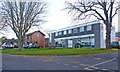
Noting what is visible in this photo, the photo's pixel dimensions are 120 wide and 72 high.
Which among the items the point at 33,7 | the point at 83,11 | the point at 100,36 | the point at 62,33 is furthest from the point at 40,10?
the point at 62,33

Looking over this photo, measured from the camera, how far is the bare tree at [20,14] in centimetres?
4175

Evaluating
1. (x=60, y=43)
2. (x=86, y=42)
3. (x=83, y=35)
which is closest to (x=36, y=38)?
(x=60, y=43)

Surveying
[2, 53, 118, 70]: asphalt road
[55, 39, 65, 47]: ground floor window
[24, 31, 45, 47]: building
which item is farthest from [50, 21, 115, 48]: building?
[2, 53, 118, 70]: asphalt road

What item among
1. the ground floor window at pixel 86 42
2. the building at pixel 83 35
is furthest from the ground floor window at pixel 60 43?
the ground floor window at pixel 86 42

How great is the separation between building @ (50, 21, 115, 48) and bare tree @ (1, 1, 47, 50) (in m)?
17.2

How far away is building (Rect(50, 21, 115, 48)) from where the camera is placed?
57.4m

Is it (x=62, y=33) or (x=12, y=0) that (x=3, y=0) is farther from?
(x=62, y=33)

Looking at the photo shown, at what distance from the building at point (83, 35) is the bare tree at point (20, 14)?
17.2 meters

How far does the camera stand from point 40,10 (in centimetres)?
4316

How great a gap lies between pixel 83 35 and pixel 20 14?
27435 millimetres

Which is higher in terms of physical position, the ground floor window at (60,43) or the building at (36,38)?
the building at (36,38)

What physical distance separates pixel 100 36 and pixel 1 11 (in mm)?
25378

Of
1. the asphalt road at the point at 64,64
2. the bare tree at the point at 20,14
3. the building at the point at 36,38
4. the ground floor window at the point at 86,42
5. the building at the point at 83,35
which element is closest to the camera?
the asphalt road at the point at 64,64

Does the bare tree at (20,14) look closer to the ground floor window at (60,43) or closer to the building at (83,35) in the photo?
the building at (83,35)
